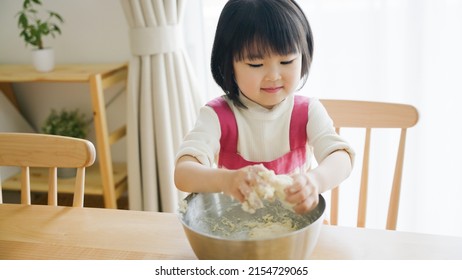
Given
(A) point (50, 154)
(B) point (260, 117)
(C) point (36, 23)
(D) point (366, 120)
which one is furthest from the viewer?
(C) point (36, 23)

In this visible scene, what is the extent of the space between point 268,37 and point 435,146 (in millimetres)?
1279

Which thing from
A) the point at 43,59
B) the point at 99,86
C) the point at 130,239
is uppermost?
the point at 43,59

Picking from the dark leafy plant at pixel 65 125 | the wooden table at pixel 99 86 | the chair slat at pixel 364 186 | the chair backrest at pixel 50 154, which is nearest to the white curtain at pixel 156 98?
the wooden table at pixel 99 86

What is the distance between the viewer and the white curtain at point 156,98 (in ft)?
6.57

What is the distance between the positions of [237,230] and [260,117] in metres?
0.26

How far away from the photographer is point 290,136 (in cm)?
105

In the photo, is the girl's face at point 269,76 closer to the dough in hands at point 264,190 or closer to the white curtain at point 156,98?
the dough in hands at point 264,190

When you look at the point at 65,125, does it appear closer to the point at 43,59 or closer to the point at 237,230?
the point at 43,59

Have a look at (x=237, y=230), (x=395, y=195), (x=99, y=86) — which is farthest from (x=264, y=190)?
(x=99, y=86)

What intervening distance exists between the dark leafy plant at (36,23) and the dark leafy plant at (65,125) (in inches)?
14.0

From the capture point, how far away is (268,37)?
90 cm

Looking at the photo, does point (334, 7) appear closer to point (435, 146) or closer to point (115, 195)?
point (435, 146)

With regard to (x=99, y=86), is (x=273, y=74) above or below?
above

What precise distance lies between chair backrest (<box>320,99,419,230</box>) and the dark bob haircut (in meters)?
0.35
